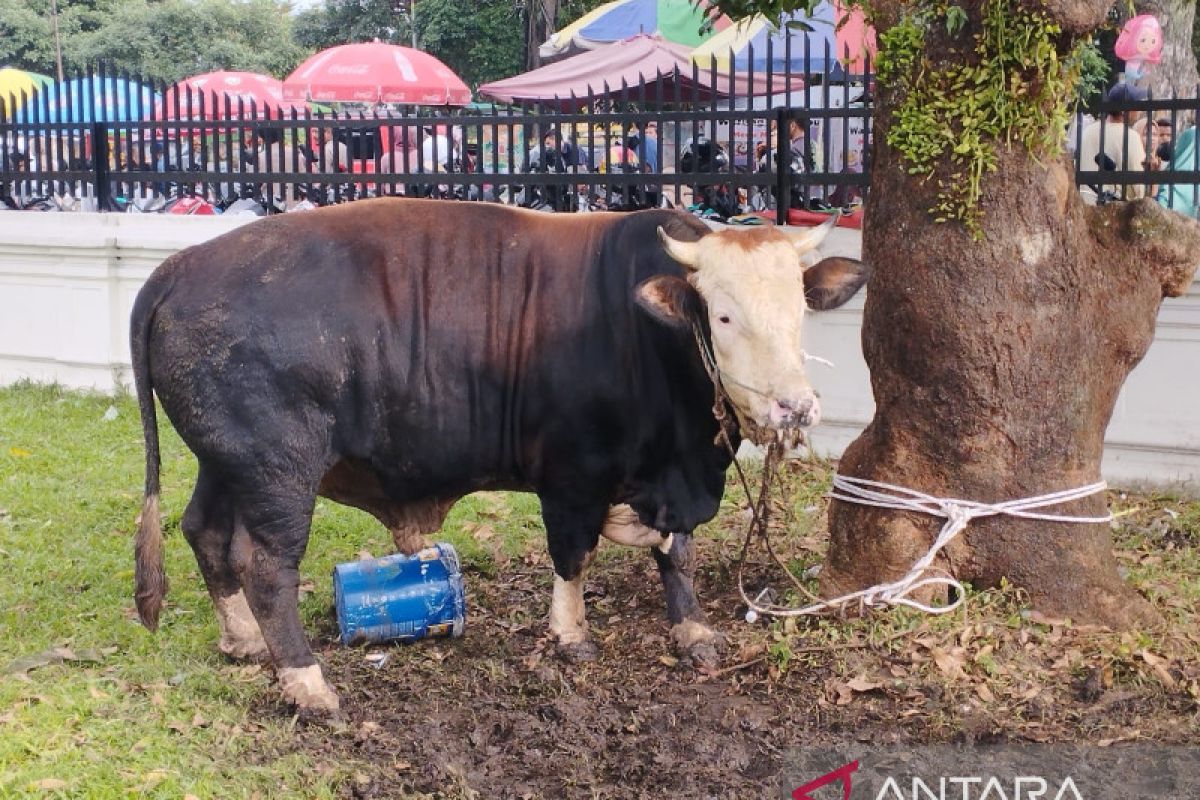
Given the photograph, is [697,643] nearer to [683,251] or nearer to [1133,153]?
[683,251]

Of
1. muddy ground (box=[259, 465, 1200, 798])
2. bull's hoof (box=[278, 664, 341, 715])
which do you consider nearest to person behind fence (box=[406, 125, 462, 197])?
muddy ground (box=[259, 465, 1200, 798])

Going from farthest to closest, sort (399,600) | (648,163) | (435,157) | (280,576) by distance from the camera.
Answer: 1. (435,157)
2. (648,163)
3. (399,600)
4. (280,576)

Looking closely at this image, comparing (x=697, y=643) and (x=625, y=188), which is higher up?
(x=625, y=188)

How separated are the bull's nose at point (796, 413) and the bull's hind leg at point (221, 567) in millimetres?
2192

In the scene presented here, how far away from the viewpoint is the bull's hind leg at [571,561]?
198 inches

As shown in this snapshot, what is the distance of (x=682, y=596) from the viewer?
5.25 metres

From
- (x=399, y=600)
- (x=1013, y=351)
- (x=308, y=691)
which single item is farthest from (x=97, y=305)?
(x=1013, y=351)

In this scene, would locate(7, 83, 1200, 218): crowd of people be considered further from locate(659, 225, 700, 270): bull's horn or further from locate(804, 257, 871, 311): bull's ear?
locate(659, 225, 700, 270): bull's horn

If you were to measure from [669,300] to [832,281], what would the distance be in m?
0.60

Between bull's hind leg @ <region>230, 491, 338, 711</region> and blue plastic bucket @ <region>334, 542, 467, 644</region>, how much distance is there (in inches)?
18.5

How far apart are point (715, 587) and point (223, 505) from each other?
2.12 meters

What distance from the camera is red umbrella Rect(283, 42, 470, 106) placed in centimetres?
1805

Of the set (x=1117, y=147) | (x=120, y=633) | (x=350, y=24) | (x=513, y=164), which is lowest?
(x=120, y=633)

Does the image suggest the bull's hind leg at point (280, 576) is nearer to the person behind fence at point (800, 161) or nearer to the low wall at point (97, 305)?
the low wall at point (97, 305)
